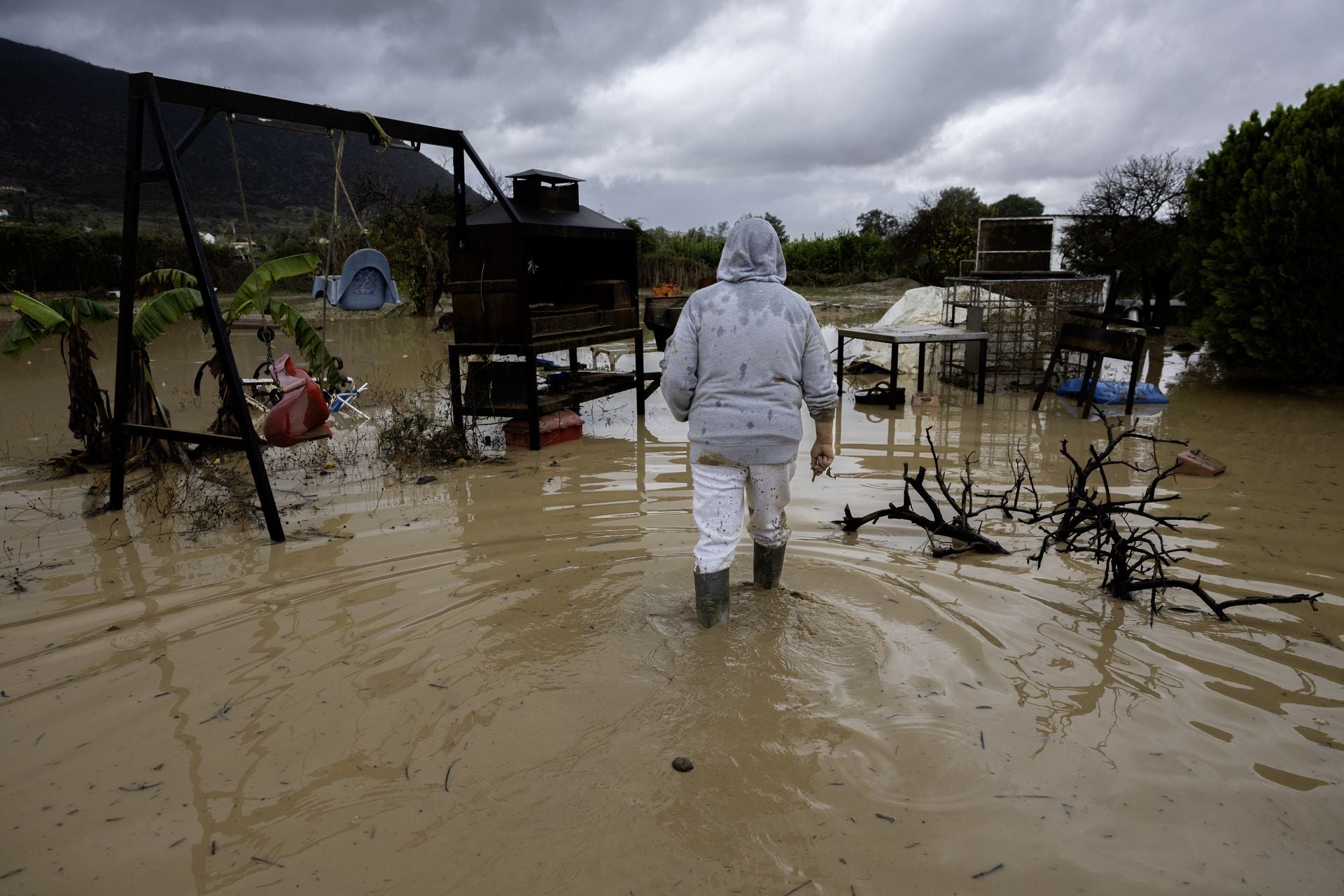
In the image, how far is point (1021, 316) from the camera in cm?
1273

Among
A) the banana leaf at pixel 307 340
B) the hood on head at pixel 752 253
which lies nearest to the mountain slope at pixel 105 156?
the banana leaf at pixel 307 340

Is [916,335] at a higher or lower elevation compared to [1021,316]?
lower

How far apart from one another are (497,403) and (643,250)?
76.4ft

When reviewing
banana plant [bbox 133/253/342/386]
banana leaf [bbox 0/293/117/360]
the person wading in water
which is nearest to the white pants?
the person wading in water

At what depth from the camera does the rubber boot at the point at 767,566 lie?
4.86 meters

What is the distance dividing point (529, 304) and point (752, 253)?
5149mm

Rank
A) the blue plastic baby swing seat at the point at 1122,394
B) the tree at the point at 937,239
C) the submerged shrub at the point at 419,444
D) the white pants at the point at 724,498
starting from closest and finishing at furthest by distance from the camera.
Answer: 1. the white pants at the point at 724,498
2. the submerged shrub at the point at 419,444
3. the blue plastic baby swing seat at the point at 1122,394
4. the tree at the point at 937,239

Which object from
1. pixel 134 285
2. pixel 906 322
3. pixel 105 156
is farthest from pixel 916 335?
pixel 105 156

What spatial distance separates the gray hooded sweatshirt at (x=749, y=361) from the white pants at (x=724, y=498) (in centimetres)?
7

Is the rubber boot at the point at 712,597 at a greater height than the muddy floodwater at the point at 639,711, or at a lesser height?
greater

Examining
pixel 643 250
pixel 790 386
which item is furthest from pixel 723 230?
pixel 790 386

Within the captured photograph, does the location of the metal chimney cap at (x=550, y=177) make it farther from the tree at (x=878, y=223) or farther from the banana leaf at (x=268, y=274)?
the tree at (x=878, y=223)

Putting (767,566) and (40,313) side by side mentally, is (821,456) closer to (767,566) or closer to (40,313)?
(767,566)

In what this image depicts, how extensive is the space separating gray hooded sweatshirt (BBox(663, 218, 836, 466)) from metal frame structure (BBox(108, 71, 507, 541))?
122 inches
